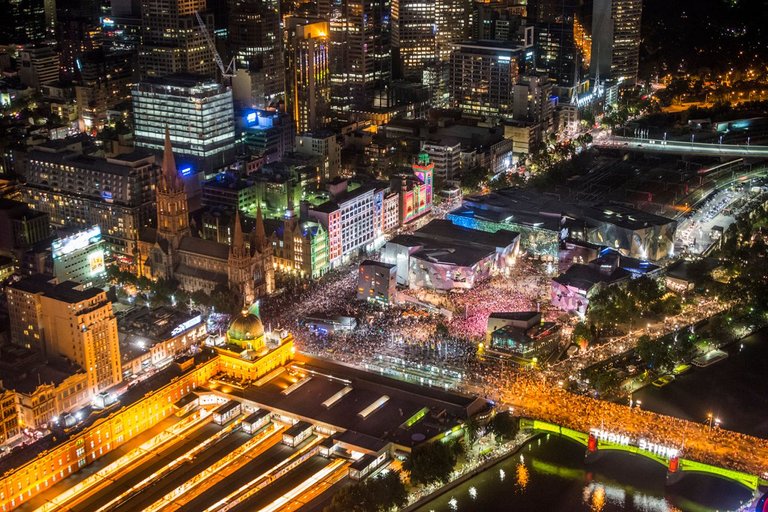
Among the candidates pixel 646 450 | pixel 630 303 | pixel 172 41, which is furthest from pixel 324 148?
pixel 646 450

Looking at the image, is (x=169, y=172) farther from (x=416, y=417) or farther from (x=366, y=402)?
(x=416, y=417)

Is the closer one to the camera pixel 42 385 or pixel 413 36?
pixel 42 385

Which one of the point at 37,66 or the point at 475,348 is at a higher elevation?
the point at 37,66

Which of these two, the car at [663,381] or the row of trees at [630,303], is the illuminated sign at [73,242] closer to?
the row of trees at [630,303]

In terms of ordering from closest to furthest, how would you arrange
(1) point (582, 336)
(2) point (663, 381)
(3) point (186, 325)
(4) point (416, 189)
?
(2) point (663, 381), (3) point (186, 325), (1) point (582, 336), (4) point (416, 189)

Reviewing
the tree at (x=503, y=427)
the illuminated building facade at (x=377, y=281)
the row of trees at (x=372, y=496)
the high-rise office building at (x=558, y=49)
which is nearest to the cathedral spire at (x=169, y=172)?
the illuminated building facade at (x=377, y=281)

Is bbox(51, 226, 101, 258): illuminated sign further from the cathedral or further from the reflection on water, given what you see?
the reflection on water

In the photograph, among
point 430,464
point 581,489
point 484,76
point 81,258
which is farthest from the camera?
point 484,76

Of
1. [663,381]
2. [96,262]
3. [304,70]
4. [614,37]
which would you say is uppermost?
[614,37]
